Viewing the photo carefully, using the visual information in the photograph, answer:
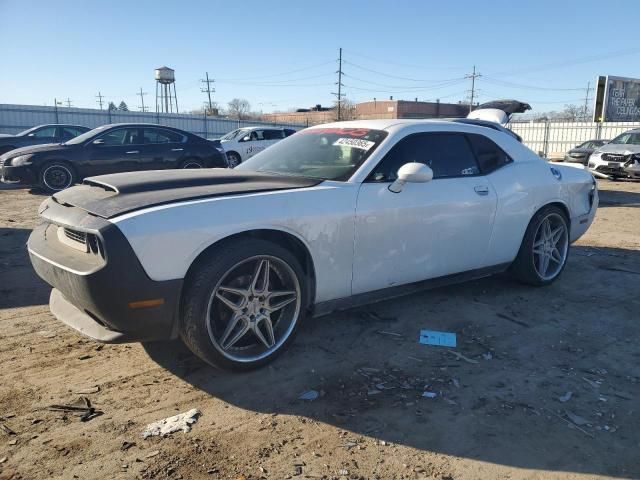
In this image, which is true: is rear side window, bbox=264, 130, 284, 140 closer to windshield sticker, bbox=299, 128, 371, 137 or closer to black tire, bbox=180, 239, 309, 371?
windshield sticker, bbox=299, 128, 371, 137

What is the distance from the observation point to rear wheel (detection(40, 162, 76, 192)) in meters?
10.5

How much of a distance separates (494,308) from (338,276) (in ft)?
5.63

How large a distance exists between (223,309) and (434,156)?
2.13m

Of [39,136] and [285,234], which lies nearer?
[285,234]

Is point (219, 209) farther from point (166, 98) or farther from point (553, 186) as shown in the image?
point (166, 98)

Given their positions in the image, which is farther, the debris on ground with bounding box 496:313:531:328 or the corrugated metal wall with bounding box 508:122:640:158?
the corrugated metal wall with bounding box 508:122:640:158

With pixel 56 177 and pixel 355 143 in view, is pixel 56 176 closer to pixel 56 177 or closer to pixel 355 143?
pixel 56 177

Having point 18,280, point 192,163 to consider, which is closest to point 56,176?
point 192,163

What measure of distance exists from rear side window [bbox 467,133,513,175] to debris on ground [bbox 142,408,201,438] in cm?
311

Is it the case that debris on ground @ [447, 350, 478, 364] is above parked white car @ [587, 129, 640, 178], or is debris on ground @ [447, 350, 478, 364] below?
below

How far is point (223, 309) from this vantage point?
122 inches

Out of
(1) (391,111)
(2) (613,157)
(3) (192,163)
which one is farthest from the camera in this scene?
(1) (391,111)

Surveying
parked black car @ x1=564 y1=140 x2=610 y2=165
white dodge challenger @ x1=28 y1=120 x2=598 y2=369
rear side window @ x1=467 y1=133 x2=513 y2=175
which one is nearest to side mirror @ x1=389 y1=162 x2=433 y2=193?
white dodge challenger @ x1=28 y1=120 x2=598 y2=369

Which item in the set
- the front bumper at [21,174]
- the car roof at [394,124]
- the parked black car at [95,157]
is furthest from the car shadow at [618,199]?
the front bumper at [21,174]
